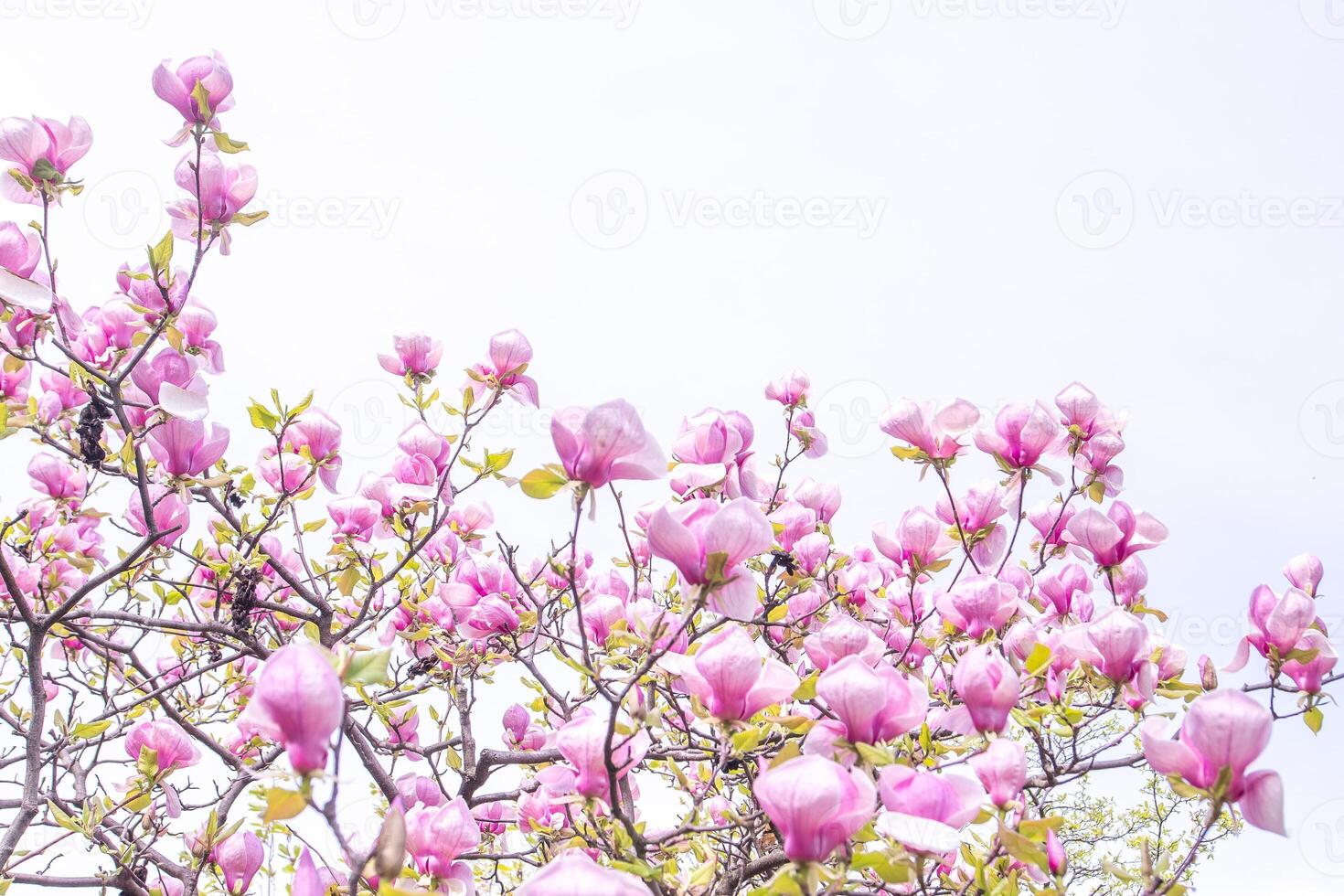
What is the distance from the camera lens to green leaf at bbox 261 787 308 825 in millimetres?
860

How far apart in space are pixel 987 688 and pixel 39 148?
219 cm

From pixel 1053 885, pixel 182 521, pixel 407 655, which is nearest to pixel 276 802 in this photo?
pixel 1053 885

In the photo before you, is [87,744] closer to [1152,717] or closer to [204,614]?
[204,614]

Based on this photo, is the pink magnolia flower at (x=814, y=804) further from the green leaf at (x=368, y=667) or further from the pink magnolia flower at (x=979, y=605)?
the pink magnolia flower at (x=979, y=605)

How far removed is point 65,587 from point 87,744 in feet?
2.38

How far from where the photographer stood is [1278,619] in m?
1.78

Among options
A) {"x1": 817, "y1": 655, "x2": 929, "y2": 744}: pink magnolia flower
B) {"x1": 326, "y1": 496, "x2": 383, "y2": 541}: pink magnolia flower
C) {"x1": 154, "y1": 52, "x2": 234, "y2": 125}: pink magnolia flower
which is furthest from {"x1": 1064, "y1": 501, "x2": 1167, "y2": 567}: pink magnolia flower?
{"x1": 154, "y1": 52, "x2": 234, "y2": 125}: pink magnolia flower

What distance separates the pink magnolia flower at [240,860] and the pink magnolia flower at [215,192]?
51.1 inches

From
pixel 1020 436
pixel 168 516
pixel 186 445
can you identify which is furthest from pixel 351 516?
pixel 1020 436

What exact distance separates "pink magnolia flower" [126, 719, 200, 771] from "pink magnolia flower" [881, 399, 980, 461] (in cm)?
182

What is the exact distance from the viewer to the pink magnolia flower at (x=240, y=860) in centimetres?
171

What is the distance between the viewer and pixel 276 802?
86cm

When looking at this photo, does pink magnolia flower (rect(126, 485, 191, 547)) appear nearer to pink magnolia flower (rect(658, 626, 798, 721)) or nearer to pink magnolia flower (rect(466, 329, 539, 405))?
pink magnolia flower (rect(466, 329, 539, 405))

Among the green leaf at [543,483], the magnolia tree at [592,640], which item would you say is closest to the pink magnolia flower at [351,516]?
the magnolia tree at [592,640]
